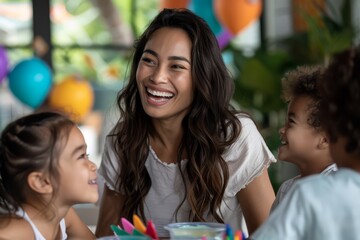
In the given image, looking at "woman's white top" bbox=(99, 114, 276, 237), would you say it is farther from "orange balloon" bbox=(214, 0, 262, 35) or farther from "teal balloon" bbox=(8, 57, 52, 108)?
"orange balloon" bbox=(214, 0, 262, 35)

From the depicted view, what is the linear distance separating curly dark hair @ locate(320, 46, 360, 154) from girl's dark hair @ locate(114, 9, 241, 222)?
839 mm

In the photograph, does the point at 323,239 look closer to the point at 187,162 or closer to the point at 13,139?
the point at 13,139

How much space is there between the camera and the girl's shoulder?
1.60m

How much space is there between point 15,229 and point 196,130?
2.26ft

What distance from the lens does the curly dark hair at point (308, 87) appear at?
1978mm

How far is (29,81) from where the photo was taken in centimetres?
514

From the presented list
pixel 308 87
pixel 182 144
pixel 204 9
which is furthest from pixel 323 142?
pixel 204 9

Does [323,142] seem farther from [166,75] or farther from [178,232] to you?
[178,232]

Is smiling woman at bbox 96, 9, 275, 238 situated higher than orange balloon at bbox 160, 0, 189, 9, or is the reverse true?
orange balloon at bbox 160, 0, 189, 9

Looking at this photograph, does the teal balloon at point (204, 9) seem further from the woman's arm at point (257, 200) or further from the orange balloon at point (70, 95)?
the woman's arm at point (257, 200)

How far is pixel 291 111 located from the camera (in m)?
2.03

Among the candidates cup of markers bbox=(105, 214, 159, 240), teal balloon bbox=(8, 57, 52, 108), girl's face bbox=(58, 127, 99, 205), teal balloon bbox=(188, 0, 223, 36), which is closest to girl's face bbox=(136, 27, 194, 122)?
girl's face bbox=(58, 127, 99, 205)

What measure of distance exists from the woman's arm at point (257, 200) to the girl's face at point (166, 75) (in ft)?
0.98

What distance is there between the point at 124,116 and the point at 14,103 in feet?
14.6
